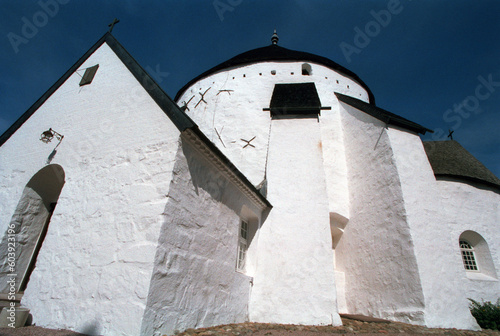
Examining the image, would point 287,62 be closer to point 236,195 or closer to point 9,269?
point 236,195

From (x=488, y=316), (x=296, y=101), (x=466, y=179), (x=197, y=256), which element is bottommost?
(x=488, y=316)

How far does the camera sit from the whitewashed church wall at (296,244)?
581 cm

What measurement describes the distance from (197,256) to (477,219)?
9527mm

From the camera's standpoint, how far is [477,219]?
8.77 m

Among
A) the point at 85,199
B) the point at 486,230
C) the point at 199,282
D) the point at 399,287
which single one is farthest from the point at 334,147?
the point at 85,199

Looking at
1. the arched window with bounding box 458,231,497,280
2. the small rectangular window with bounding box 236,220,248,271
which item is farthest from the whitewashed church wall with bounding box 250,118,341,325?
the arched window with bounding box 458,231,497,280

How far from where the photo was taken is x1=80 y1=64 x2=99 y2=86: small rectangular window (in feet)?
19.7

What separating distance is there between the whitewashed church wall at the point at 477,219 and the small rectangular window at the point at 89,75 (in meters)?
10.7

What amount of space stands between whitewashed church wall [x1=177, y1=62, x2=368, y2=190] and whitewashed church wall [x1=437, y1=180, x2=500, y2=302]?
475cm

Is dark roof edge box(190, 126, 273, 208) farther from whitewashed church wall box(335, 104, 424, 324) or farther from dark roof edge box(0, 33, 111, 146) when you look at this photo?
dark roof edge box(0, 33, 111, 146)

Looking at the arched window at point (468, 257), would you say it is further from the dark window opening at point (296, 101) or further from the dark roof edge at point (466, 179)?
the dark window opening at point (296, 101)

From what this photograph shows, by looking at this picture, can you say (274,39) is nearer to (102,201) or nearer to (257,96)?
(257,96)

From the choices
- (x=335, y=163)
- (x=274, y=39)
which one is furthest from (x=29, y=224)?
(x=274, y=39)

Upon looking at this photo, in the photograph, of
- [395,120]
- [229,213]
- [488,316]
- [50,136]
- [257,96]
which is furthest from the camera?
[257,96]
